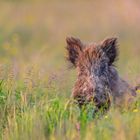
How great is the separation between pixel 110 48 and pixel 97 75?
64 cm

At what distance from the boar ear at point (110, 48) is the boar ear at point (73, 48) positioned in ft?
0.98

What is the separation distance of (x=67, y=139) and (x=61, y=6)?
22.0 meters

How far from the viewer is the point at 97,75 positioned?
9469 millimetres

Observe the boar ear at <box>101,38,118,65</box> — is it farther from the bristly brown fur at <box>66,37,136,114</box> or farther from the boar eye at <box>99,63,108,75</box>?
the boar eye at <box>99,63,108,75</box>

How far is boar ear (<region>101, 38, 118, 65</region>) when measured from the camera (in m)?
9.95

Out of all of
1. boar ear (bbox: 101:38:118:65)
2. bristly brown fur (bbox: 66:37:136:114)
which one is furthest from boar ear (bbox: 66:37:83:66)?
boar ear (bbox: 101:38:118:65)

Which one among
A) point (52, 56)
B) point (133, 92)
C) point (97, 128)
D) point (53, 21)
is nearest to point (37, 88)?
point (133, 92)

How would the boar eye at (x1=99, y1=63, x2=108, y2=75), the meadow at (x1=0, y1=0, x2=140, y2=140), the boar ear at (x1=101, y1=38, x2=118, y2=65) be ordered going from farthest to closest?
the boar ear at (x1=101, y1=38, x2=118, y2=65)
the boar eye at (x1=99, y1=63, x2=108, y2=75)
the meadow at (x1=0, y1=0, x2=140, y2=140)

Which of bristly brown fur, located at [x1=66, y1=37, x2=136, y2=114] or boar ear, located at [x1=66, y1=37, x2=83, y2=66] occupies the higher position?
boar ear, located at [x1=66, y1=37, x2=83, y2=66]

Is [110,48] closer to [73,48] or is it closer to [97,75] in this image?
[73,48]

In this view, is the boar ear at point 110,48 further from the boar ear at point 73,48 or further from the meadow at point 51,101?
the meadow at point 51,101

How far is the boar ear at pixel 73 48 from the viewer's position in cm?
998

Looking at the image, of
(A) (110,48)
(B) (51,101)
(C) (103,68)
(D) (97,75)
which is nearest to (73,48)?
(A) (110,48)

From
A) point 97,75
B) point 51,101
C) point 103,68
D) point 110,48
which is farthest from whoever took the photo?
point 110,48
